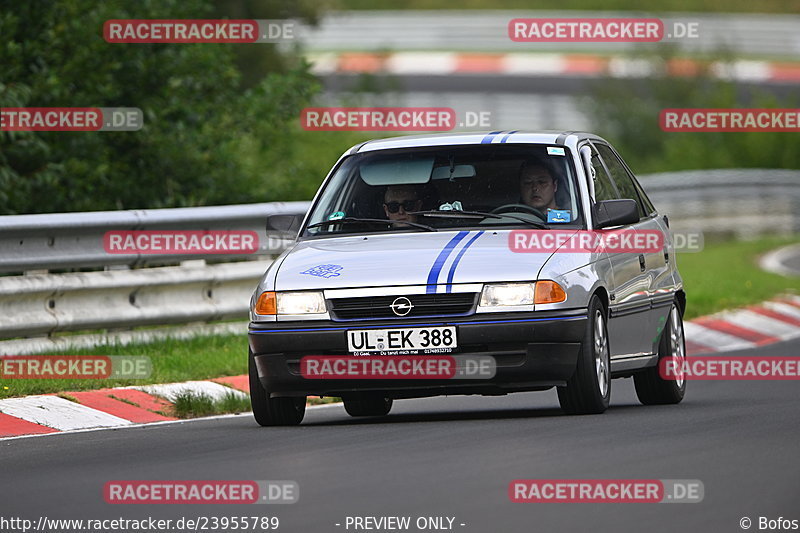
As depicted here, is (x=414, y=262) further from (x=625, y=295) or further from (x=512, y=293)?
(x=625, y=295)

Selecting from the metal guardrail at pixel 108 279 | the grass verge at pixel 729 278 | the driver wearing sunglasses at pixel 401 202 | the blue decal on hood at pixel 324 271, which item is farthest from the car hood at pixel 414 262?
the grass verge at pixel 729 278

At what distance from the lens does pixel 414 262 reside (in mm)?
9961

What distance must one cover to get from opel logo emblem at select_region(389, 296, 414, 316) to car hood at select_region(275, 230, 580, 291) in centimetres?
9

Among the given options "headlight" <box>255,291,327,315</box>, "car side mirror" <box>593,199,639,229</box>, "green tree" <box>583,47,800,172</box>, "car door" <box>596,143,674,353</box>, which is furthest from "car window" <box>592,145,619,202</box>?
"green tree" <box>583,47,800,172</box>

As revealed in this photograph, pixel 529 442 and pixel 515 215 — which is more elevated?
pixel 515 215

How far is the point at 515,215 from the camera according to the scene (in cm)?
1067

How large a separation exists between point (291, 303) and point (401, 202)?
1.21 meters

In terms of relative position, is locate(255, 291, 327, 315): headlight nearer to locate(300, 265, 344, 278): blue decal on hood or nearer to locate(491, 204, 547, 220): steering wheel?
locate(300, 265, 344, 278): blue decal on hood

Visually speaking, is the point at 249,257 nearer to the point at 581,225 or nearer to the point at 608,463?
the point at 581,225

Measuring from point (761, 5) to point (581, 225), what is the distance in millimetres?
48923

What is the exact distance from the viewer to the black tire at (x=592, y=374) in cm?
997

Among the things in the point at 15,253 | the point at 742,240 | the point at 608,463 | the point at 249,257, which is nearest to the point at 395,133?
the point at 742,240

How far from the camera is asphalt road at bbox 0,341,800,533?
6.84 metres

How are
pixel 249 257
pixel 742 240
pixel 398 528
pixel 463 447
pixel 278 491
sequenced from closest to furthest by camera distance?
pixel 398 528 → pixel 278 491 → pixel 463 447 → pixel 249 257 → pixel 742 240
